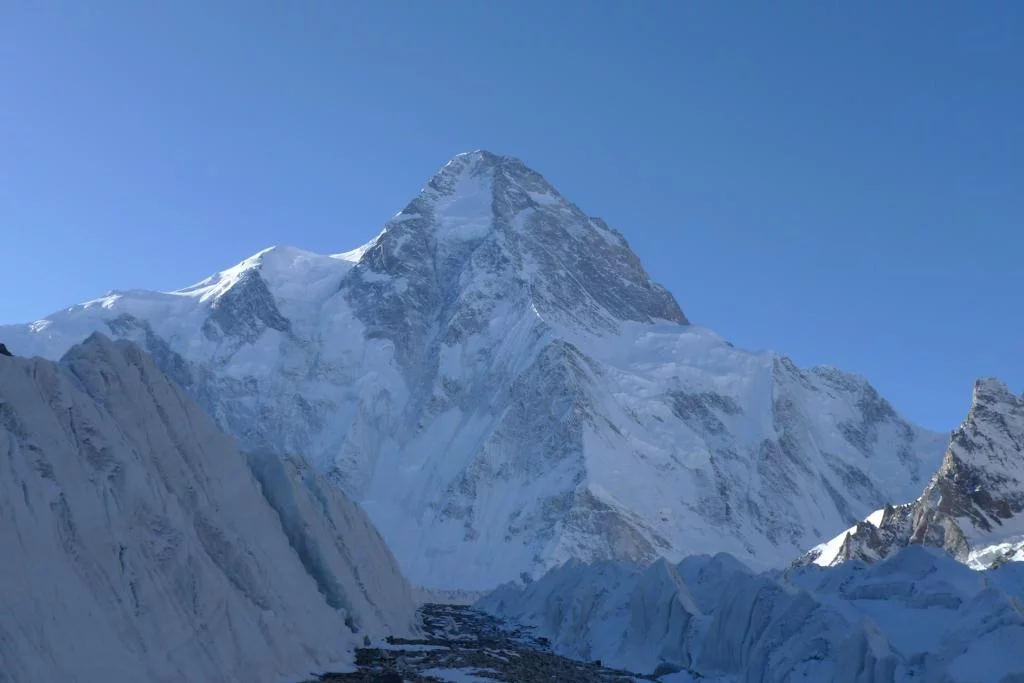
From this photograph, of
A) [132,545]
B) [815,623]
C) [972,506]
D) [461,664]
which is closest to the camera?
[132,545]

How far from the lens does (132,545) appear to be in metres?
28.2

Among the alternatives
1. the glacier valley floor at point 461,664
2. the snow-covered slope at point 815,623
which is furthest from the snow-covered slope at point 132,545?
the snow-covered slope at point 815,623

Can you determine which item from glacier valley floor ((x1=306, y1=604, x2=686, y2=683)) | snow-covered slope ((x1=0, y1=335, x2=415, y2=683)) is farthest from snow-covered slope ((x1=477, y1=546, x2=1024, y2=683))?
snow-covered slope ((x1=0, y1=335, x2=415, y2=683))

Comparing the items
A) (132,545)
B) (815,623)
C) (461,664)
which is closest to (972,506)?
(815,623)

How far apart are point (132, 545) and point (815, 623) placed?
2425 cm

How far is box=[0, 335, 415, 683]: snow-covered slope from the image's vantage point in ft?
80.4

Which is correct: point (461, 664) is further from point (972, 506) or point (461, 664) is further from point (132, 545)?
point (972, 506)

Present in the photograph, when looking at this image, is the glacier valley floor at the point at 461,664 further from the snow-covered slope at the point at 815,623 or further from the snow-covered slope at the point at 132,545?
the snow-covered slope at the point at 815,623

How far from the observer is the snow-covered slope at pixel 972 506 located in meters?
112

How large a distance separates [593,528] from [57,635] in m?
162

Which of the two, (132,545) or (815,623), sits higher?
(132,545)

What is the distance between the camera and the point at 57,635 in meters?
24.0

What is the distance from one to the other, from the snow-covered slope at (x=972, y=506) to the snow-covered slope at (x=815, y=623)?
50862 mm

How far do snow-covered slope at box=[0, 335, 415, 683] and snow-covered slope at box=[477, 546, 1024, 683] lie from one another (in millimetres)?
15908
